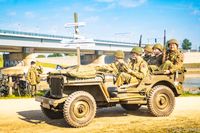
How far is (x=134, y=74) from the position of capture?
8.88m

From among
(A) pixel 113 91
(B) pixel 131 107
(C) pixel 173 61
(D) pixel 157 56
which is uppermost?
(D) pixel 157 56

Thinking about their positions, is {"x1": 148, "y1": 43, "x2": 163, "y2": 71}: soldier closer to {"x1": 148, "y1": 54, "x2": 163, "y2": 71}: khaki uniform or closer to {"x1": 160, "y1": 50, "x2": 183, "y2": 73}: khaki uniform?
{"x1": 148, "y1": 54, "x2": 163, "y2": 71}: khaki uniform

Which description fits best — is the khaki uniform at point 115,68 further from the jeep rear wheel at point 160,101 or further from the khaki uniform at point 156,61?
the khaki uniform at point 156,61

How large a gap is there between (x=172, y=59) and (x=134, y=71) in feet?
5.42

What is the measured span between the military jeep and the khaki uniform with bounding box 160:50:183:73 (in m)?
0.21

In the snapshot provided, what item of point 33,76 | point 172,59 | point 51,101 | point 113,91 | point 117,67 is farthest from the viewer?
point 33,76

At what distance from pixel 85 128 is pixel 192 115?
3561mm

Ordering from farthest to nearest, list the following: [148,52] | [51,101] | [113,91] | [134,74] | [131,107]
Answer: [148,52] < [131,107] < [134,74] < [113,91] < [51,101]

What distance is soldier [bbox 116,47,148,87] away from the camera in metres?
8.84

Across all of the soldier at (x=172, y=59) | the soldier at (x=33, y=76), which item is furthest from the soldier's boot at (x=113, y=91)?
the soldier at (x=33, y=76)

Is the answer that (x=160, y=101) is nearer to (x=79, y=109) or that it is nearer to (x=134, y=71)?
(x=134, y=71)

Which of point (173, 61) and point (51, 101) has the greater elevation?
point (173, 61)

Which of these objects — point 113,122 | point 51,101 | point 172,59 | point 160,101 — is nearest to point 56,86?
point 51,101

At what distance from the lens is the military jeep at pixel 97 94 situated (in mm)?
7735
